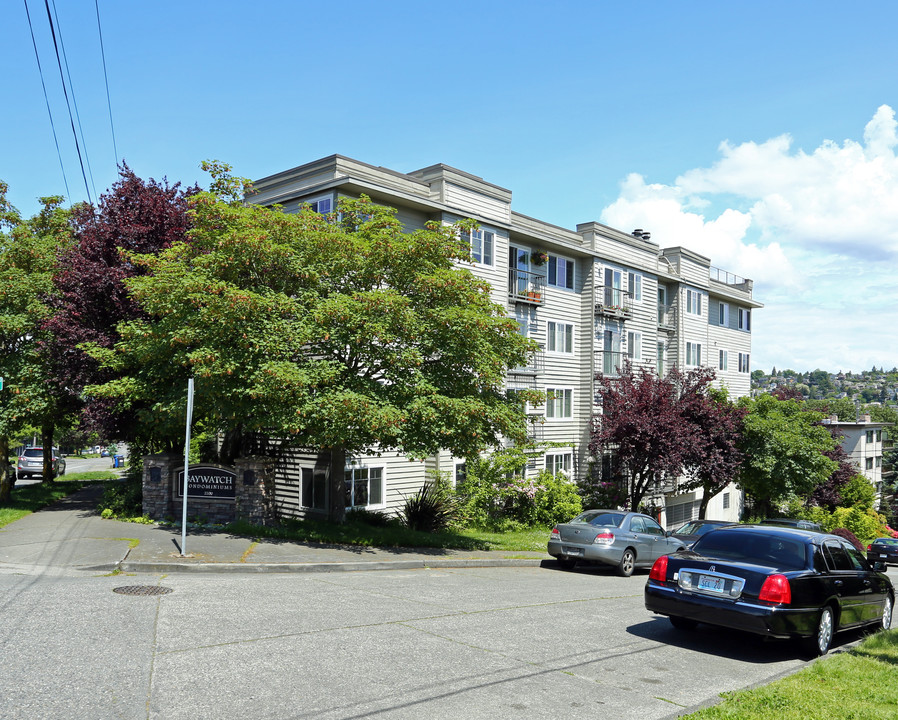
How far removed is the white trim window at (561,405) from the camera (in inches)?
1233

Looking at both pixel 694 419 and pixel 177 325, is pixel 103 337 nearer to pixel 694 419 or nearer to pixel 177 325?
pixel 177 325

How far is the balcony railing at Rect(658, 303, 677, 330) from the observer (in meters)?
38.9

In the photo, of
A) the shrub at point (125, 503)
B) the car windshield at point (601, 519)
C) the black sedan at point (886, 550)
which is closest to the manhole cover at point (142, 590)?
the shrub at point (125, 503)

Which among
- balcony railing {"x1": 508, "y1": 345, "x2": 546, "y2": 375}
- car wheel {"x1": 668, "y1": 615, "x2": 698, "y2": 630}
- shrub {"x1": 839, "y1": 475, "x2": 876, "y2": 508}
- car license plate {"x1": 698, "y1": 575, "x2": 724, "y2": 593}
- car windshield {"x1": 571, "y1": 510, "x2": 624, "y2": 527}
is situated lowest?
shrub {"x1": 839, "y1": 475, "x2": 876, "y2": 508}

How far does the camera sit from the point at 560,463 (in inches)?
1249

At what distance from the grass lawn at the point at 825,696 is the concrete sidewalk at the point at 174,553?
8.43 meters

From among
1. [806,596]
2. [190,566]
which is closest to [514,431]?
[190,566]

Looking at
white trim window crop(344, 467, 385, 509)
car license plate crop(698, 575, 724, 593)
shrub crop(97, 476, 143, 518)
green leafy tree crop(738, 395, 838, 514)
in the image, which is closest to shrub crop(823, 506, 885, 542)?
green leafy tree crop(738, 395, 838, 514)

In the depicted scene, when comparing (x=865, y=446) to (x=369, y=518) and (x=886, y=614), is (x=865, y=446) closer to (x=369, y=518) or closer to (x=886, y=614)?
(x=369, y=518)

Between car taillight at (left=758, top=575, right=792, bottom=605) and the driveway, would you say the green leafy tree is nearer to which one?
the driveway

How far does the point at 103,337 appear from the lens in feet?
60.4

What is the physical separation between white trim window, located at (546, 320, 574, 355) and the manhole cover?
22.8m

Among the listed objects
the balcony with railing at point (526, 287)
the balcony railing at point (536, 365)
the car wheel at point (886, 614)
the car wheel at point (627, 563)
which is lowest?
the car wheel at point (627, 563)

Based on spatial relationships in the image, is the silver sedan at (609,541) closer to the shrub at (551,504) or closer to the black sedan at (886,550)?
the shrub at (551,504)
